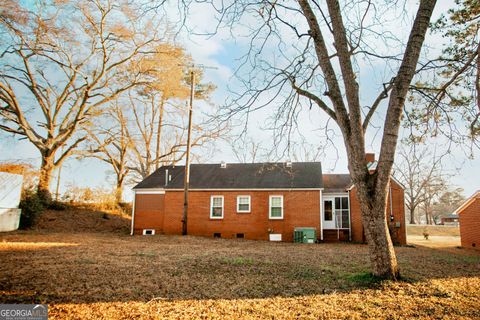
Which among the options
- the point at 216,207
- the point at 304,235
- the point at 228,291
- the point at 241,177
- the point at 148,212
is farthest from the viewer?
the point at 241,177

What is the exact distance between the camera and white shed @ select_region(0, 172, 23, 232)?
16.6m

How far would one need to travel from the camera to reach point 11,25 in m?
19.1

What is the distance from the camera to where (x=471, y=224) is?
63.5 ft

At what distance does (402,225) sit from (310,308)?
17.3 metres

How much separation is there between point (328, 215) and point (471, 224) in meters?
8.66

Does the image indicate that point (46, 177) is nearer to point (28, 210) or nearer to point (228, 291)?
point (28, 210)

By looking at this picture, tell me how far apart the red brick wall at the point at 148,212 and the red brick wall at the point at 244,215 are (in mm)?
557

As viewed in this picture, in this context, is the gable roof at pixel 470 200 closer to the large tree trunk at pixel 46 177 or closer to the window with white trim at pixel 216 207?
the window with white trim at pixel 216 207

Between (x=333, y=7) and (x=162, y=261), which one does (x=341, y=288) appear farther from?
(x=333, y=7)

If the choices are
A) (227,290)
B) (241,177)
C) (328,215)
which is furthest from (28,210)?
(328,215)

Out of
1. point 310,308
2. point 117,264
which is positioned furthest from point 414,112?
point 117,264

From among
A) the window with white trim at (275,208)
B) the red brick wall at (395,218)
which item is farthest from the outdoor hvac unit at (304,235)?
the red brick wall at (395,218)

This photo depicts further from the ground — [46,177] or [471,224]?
[46,177]

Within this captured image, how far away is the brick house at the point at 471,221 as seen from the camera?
18538 mm
